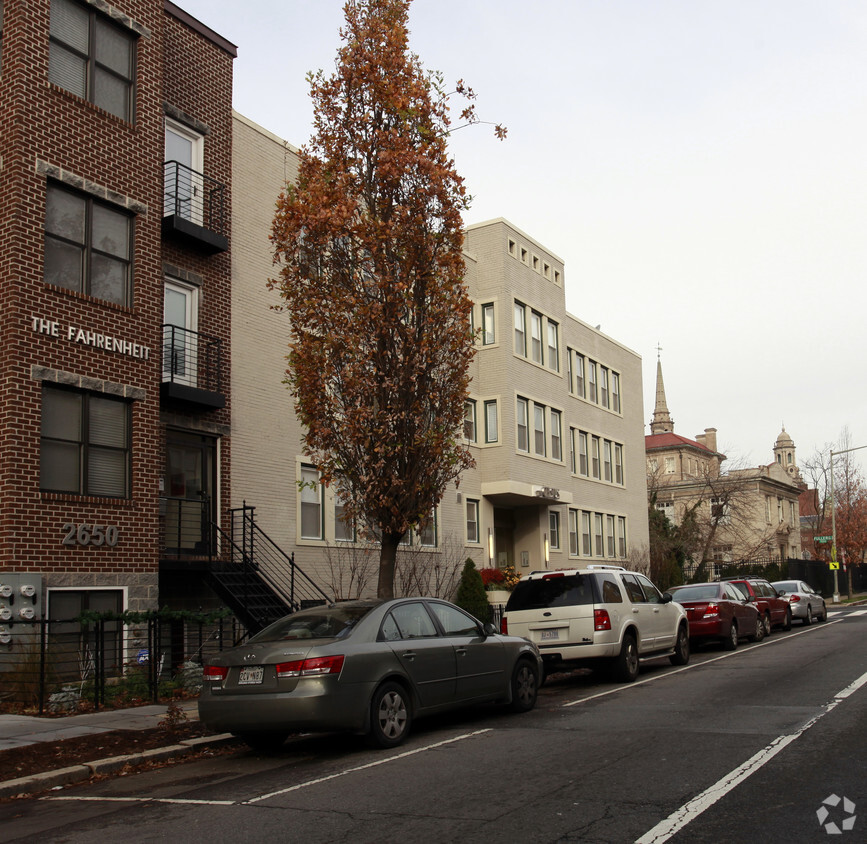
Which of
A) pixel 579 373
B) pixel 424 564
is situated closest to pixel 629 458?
pixel 579 373

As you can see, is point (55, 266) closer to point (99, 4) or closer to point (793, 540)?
point (99, 4)

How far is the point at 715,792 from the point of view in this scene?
6883mm

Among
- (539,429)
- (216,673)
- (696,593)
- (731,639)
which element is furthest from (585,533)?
(216,673)

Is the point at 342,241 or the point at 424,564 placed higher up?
the point at 342,241

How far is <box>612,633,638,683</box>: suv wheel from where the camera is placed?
1466cm

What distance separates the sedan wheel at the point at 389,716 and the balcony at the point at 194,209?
35.7ft

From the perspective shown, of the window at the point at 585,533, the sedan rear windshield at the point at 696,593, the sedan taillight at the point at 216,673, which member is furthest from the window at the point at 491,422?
the sedan taillight at the point at 216,673

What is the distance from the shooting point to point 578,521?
114 ft

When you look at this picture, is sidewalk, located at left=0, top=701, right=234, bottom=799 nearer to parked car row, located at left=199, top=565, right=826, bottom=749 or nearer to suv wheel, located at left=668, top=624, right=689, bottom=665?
parked car row, located at left=199, top=565, right=826, bottom=749

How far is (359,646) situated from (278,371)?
12021mm

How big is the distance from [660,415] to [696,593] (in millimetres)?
104324

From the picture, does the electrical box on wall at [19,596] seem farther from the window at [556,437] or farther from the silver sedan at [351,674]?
the window at [556,437]

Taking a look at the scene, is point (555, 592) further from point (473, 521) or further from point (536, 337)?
point (536, 337)

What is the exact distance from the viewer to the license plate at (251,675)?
9258 mm
